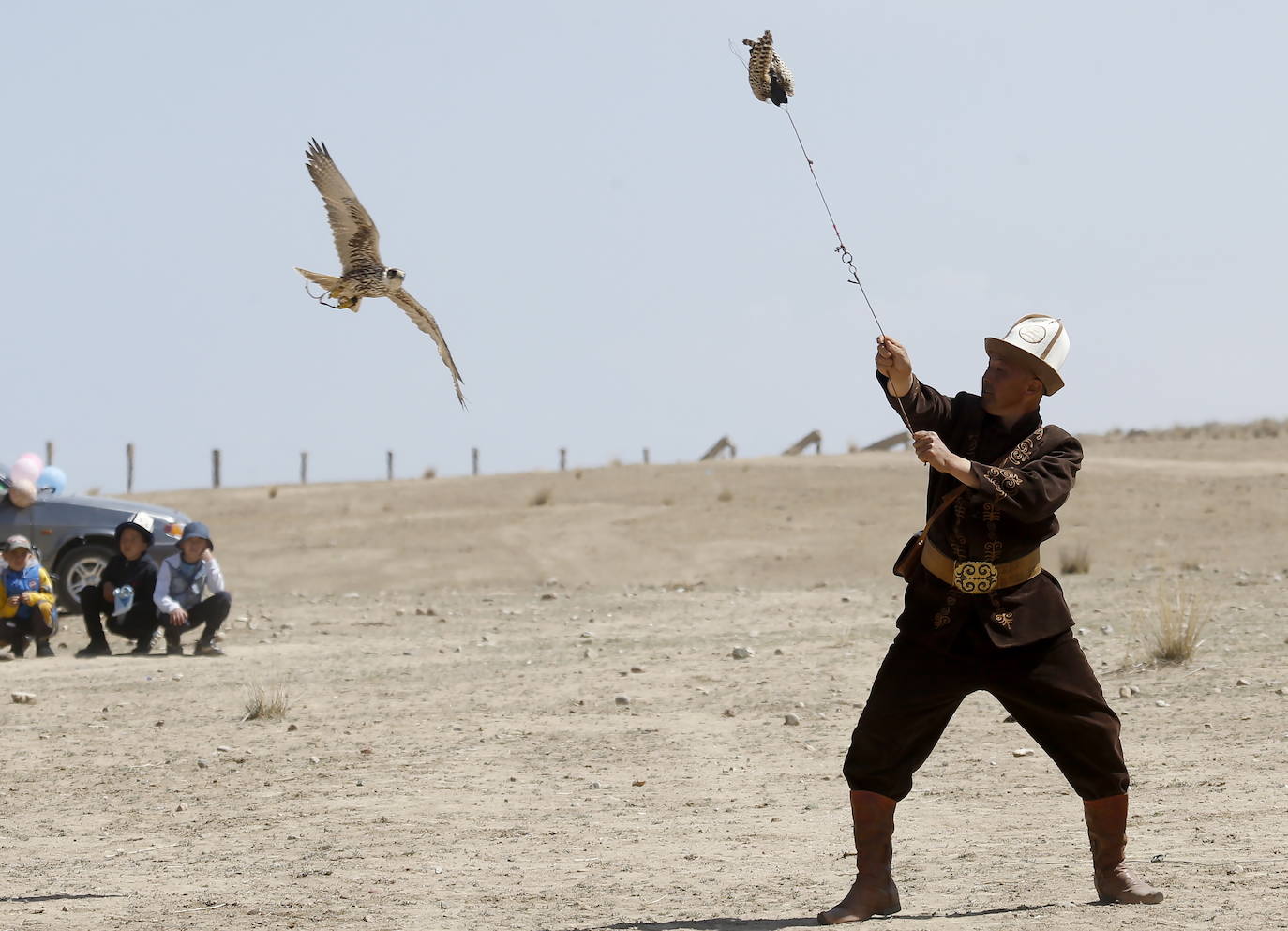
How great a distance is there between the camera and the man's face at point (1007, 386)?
5.66m

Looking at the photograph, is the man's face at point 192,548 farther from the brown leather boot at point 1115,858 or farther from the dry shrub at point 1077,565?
the dry shrub at point 1077,565

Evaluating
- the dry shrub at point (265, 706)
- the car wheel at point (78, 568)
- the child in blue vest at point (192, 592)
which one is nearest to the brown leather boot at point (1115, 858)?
the dry shrub at point (265, 706)

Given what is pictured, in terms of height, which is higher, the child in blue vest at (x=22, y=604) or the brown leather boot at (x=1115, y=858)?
the child in blue vest at (x=22, y=604)

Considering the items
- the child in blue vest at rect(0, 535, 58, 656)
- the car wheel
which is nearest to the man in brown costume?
the child in blue vest at rect(0, 535, 58, 656)

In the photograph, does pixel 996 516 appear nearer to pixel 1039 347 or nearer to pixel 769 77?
pixel 1039 347

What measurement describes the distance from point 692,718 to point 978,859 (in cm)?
406

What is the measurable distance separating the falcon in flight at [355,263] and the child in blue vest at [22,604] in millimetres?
8122

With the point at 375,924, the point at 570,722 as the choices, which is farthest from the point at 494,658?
the point at 375,924

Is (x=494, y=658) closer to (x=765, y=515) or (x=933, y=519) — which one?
(x=933, y=519)

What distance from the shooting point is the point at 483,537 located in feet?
87.9

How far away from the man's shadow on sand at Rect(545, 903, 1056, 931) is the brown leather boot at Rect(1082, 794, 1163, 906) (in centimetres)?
21

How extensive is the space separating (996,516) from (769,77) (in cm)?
165

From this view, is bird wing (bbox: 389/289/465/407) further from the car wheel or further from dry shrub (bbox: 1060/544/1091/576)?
dry shrub (bbox: 1060/544/1091/576)

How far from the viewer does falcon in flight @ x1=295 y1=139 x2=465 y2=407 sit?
20.6 feet
